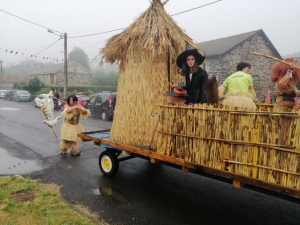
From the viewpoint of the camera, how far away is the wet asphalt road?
3963 millimetres

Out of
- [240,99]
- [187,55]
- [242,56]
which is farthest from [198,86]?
[242,56]

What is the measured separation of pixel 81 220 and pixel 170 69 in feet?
9.60

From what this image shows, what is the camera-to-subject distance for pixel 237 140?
10.6 ft

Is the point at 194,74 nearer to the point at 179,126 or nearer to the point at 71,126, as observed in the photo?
the point at 179,126

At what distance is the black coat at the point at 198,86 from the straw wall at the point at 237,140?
776mm

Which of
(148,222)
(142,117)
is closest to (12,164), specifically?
(142,117)

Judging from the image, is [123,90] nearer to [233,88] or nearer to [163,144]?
[163,144]

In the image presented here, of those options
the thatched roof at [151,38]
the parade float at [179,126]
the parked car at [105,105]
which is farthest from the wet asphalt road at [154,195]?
the parked car at [105,105]

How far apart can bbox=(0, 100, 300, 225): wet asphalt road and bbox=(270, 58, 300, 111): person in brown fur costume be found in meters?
1.68

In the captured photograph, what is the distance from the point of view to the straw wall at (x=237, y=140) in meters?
2.86

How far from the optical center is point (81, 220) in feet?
12.0

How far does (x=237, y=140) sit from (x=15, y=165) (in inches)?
219

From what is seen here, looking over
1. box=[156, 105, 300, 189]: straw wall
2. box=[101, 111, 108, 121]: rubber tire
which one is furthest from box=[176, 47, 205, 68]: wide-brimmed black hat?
box=[101, 111, 108, 121]: rubber tire

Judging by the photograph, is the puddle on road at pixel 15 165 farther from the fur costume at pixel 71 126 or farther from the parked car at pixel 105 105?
the parked car at pixel 105 105
